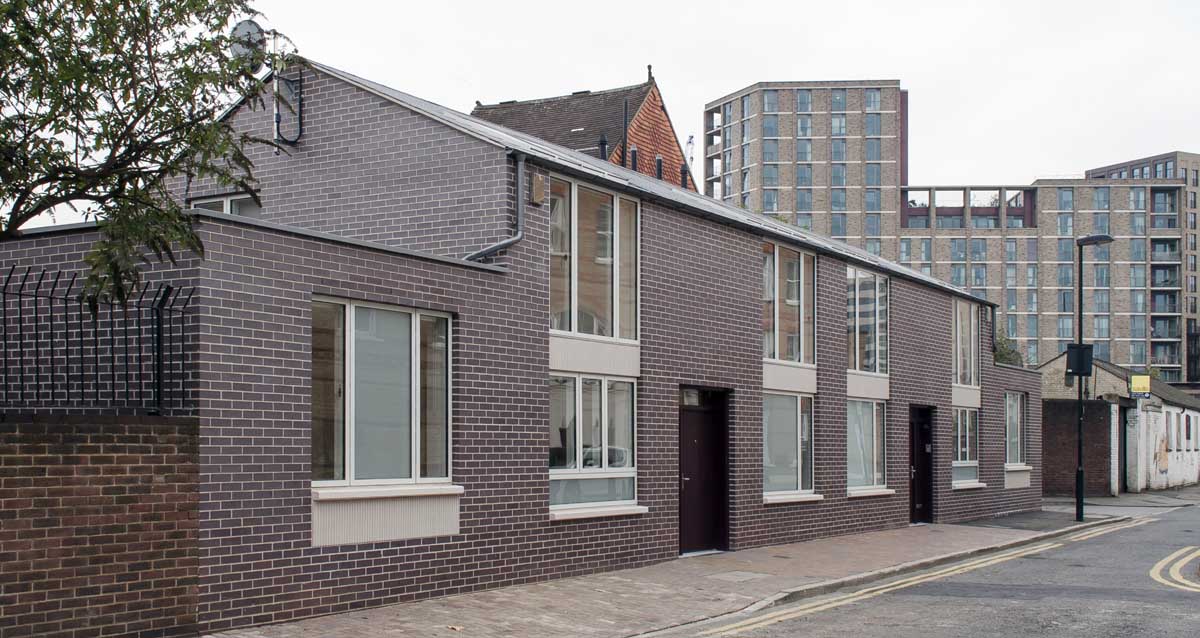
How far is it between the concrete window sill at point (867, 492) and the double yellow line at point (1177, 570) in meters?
5.09

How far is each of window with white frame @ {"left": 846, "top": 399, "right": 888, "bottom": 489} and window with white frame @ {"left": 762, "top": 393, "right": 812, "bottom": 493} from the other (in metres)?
1.60

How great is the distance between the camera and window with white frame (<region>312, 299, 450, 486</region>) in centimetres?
1171

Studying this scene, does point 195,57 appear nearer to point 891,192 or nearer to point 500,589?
point 500,589

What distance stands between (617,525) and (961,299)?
14672mm

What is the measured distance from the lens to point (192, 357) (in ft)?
33.8

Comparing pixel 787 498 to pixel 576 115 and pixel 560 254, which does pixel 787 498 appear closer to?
→ pixel 560 254

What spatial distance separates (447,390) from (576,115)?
23.0 m

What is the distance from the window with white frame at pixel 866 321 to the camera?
22453 mm

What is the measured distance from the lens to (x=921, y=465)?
25203mm

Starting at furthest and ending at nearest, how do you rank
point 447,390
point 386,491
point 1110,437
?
1. point 1110,437
2. point 447,390
3. point 386,491

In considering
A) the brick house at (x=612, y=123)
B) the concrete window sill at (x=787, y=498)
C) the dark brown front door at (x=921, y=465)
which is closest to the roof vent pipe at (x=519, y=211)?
the concrete window sill at (x=787, y=498)

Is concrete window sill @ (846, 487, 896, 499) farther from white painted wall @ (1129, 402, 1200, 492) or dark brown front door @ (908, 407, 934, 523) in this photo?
white painted wall @ (1129, 402, 1200, 492)

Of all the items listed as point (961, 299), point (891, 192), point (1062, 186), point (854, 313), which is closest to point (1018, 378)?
point (961, 299)

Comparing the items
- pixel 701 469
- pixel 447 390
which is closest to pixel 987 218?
pixel 701 469
